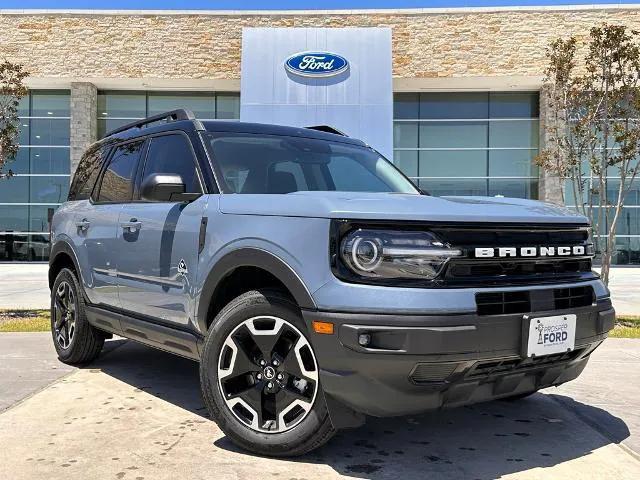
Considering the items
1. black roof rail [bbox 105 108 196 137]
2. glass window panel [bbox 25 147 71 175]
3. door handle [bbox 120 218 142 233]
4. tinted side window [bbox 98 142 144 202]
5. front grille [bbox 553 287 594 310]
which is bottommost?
front grille [bbox 553 287 594 310]

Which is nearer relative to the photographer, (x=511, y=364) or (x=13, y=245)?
(x=511, y=364)

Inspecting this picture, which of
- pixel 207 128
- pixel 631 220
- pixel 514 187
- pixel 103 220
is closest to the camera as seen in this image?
pixel 207 128

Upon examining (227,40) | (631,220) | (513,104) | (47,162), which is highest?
(227,40)

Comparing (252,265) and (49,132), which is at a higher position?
(49,132)

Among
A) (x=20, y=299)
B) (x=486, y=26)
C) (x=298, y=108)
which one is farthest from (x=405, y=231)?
(x=486, y=26)

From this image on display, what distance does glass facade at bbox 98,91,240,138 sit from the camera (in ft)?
78.1

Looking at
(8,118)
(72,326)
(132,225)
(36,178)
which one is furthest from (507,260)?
(36,178)

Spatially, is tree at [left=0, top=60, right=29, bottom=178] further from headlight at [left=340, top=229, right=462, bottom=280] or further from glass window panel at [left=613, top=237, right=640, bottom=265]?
glass window panel at [left=613, top=237, right=640, bottom=265]

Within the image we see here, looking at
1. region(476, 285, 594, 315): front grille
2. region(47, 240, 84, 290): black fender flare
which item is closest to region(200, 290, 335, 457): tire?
region(476, 285, 594, 315): front grille

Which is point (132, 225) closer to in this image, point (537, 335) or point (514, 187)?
point (537, 335)

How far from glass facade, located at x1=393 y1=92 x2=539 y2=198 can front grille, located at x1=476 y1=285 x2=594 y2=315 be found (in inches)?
820

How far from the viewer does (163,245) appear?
3719 millimetres

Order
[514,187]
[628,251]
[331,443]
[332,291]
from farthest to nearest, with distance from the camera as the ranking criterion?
[514,187], [628,251], [331,443], [332,291]

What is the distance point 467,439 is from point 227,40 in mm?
21057
